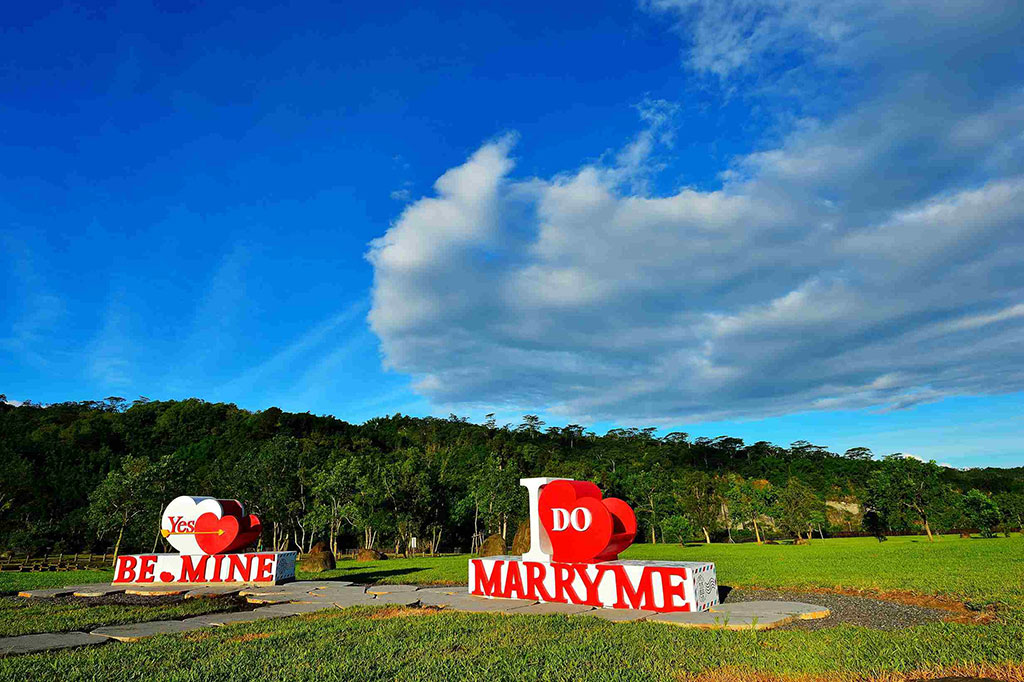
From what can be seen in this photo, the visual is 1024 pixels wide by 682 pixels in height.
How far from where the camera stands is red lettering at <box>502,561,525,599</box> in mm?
13234

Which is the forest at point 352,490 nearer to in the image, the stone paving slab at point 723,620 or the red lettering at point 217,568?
the red lettering at point 217,568

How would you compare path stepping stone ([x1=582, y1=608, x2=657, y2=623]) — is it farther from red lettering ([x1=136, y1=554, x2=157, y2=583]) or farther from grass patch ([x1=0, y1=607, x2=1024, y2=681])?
red lettering ([x1=136, y1=554, x2=157, y2=583])

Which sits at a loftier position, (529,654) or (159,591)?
(529,654)

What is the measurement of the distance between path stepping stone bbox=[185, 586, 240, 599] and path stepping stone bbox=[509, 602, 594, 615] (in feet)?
28.4

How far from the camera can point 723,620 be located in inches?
380

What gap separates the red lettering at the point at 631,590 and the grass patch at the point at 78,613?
28.0 ft

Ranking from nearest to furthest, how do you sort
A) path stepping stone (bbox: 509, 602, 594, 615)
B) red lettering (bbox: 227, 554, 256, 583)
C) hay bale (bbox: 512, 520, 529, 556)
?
path stepping stone (bbox: 509, 602, 594, 615) → red lettering (bbox: 227, 554, 256, 583) → hay bale (bbox: 512, 520, 529, 556)

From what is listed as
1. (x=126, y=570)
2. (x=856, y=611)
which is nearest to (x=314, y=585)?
(x=126, y=570)

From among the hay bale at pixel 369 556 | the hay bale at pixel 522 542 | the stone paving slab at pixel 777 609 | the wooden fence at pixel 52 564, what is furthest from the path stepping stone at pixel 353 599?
the wooden fence at pixel 52 564

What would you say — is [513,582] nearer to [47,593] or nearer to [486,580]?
[486,580]

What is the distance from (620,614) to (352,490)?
132 ft

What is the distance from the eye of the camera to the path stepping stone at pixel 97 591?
1577 centimetres

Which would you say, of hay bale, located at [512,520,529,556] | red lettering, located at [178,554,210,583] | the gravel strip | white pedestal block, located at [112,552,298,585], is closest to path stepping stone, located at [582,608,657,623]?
the gravel strip

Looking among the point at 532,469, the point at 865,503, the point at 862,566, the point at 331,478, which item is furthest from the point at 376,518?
the point at 865,503
